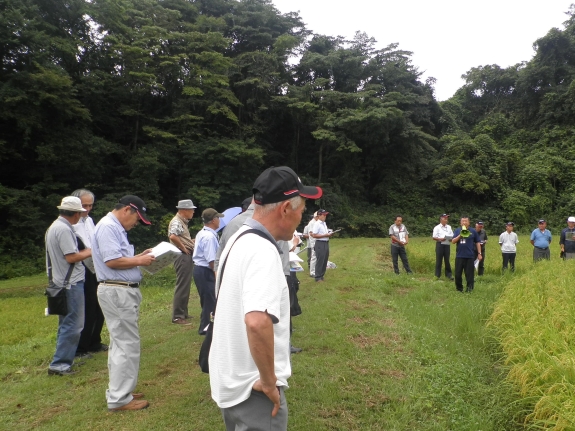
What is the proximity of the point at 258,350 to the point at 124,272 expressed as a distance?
244 centimetres

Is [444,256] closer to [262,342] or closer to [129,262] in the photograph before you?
[129,262]

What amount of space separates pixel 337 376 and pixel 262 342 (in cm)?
314

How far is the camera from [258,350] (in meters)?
1.69

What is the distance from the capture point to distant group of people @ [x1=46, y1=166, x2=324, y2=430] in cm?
177

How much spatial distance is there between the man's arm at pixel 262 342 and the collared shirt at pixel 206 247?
3.88 metres

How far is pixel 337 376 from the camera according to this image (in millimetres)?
4496

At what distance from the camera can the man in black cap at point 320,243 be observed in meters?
9.73

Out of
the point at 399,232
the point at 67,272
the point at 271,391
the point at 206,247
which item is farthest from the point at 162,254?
the point at 399,232

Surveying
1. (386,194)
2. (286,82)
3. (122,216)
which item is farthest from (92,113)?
(122,216)

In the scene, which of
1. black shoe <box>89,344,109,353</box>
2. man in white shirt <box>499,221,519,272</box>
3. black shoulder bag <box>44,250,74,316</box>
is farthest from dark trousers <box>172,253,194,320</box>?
man in white shirt <box>499,221,519,272</box>

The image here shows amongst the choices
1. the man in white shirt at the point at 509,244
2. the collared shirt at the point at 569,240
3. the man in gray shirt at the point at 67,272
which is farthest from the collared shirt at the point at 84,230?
the collared shirt at the point at 569,240

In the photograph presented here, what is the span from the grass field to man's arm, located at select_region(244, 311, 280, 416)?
209 centimetres

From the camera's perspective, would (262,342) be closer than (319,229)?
Yes

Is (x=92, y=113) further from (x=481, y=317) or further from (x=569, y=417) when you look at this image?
(x=569, y=417)
